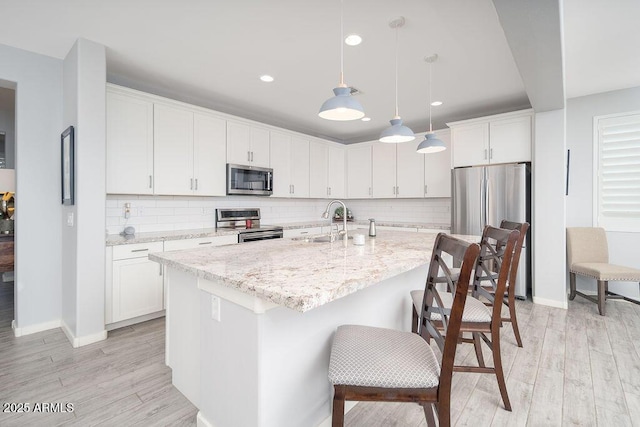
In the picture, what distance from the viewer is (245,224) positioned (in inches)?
174

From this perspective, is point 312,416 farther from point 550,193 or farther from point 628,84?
point 628,84

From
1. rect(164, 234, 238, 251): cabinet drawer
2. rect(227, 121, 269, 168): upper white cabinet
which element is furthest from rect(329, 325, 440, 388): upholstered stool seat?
rect(227, 121, 269, 168): upper white cabinet

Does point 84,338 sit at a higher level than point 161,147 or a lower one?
lower

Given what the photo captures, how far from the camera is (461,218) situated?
4.02m

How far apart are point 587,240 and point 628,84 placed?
1.84 metres

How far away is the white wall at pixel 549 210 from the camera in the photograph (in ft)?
11.3

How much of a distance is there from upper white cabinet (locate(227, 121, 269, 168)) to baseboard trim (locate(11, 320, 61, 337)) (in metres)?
2.45

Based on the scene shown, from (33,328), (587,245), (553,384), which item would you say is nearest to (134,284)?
(33,328)

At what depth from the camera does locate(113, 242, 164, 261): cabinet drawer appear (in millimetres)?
2814

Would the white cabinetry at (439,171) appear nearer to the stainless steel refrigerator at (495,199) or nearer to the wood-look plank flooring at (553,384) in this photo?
the stainless steel refrigerator at (495,199)

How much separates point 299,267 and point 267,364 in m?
0.43

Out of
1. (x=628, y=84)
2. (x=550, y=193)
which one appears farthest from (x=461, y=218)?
(x=628, y=84)

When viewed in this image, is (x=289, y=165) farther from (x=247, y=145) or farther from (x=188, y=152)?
(x=188, y=152)

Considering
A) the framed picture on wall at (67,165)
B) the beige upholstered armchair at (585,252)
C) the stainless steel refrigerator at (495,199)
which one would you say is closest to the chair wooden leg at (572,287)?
the beige upholstered armchair at (585,252)
